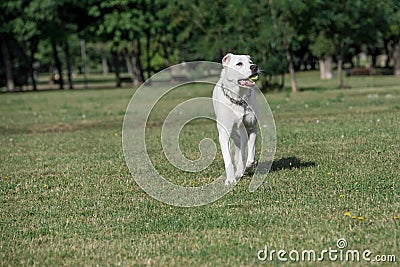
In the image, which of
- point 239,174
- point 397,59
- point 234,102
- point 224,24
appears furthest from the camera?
point 397,59

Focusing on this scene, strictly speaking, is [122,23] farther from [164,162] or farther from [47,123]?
[164,162]

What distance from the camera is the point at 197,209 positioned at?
321 inches

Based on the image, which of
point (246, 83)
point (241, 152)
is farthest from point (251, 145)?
point (246, 83)

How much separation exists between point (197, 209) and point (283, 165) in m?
3.22

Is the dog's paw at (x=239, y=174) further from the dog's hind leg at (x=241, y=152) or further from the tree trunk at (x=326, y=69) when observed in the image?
the tree trunk at (x=326, y=69)

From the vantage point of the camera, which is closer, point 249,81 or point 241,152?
point 249,81

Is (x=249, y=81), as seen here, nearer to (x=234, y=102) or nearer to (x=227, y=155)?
(x=234, y=102)

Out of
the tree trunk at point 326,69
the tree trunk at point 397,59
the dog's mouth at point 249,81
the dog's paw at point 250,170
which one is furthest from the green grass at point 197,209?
the tree trunk at point 397,59

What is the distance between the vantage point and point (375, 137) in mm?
13875

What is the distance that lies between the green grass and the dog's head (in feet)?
4.72

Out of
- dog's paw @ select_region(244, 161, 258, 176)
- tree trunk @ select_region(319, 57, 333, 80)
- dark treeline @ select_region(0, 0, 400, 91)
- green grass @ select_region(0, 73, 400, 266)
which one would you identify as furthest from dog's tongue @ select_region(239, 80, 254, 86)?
tree trunk @ select_region(319, 57, 333, 80)

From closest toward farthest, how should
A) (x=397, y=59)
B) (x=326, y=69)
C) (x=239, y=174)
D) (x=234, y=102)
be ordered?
(x=234, y=102)
(x=239, y=174)
(x=326, y=69)
(x=397, y=59)

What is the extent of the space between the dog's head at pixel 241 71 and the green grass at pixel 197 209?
1439 mm

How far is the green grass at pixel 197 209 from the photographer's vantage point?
6.41m
